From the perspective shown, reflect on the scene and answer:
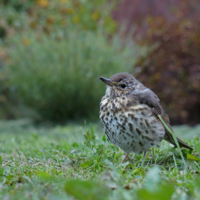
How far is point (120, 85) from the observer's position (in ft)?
10.5

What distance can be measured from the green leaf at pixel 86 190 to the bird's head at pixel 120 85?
5.53 ft

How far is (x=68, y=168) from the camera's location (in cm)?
252

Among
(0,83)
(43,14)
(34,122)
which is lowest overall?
(34,122)

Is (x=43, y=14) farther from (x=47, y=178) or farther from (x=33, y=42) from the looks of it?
(x=47, y=178)

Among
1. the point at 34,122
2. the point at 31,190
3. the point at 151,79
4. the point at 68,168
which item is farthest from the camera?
the point at 151,79

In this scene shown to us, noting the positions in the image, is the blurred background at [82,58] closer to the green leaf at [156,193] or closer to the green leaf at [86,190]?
the green leaf at [86,190]

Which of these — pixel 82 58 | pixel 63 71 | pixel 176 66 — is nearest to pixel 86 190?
pixel 63 71

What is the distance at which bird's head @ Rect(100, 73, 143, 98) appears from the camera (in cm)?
314

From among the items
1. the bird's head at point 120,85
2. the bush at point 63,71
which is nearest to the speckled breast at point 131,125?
the bird's head at point 120,85

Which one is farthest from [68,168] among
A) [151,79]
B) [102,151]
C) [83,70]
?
[151,79]

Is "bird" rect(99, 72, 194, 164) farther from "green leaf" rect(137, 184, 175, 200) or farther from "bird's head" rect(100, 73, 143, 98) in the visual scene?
"green leaf" rect(137, 184, 175, 200)

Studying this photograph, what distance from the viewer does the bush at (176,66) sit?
8.48m

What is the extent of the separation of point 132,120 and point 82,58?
5056 mm

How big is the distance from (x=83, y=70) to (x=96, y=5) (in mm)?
3362
